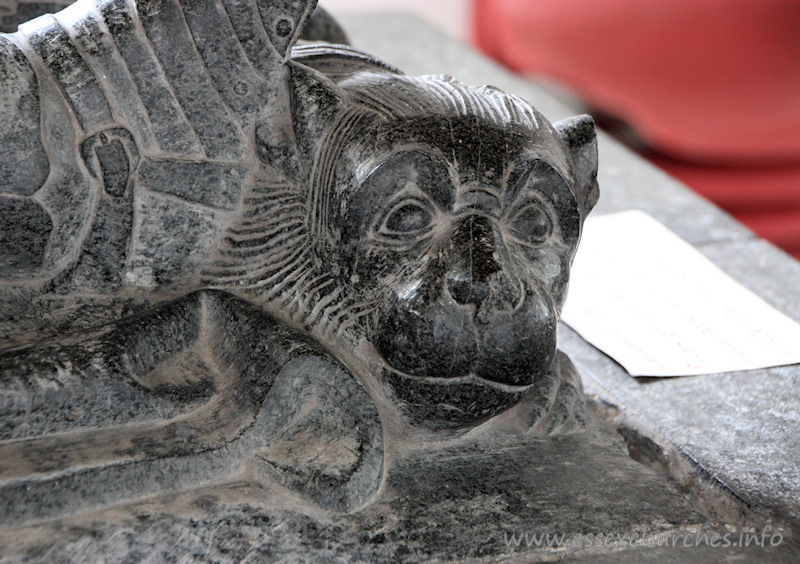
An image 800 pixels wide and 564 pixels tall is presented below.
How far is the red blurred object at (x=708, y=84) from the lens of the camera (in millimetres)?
2998

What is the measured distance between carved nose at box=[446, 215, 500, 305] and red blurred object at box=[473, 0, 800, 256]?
202 centimetres

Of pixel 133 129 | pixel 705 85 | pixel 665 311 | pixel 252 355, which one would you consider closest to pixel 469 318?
pixel 252 355

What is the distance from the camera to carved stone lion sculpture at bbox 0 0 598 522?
121 centimetres

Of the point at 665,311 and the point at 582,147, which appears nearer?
the point at 582,147

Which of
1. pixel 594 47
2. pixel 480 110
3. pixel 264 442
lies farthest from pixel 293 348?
pixel 594 47

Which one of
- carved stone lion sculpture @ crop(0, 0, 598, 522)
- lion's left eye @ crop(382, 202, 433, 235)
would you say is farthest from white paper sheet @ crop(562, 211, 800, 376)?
lion's left eye @ crop(382, 202, 433, 235)

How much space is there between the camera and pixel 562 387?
1.45 m

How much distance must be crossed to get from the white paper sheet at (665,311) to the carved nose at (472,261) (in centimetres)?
61

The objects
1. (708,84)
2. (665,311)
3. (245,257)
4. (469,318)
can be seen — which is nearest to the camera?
(469,318)

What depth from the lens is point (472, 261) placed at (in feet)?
3.98

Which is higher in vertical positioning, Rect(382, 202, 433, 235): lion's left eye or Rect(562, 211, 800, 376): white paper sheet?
Rect(382, 202, 433, 235): lion's left eye

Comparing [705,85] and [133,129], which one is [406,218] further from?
[705,85]

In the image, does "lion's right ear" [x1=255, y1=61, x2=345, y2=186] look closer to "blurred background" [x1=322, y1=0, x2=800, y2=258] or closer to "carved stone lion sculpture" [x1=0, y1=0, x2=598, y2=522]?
"carved stone lion sculpture" [x1=0, y1=0, x2=598, y2=522]

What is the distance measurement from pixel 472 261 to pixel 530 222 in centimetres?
12
